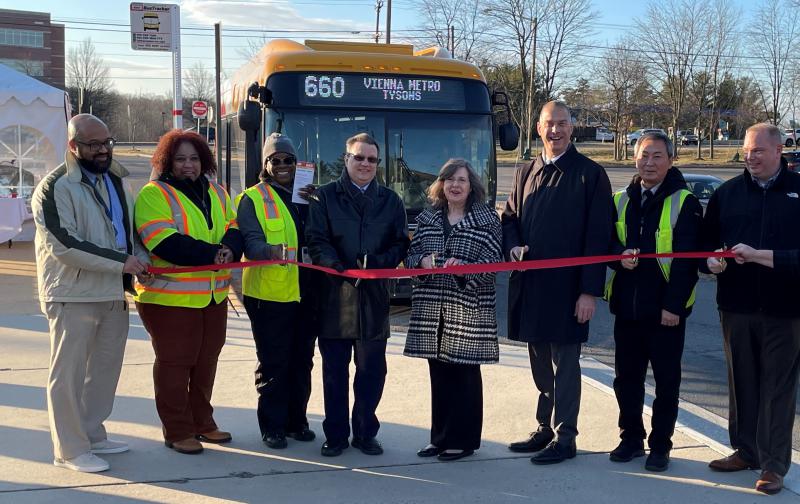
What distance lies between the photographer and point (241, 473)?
4637 millimetres

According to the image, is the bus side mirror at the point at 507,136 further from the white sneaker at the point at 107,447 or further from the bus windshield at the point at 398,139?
the white sneaker at the point at 107,447

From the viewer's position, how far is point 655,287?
4.73 meters

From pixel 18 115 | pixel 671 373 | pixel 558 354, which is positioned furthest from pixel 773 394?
pixel 18 115

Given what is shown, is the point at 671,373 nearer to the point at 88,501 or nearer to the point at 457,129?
the point at 88,501

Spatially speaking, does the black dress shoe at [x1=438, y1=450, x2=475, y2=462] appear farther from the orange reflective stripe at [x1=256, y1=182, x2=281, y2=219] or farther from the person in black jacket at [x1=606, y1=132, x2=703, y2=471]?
the orange reflective stripe at [x1=256, y1=182, x2=281, y2=219]

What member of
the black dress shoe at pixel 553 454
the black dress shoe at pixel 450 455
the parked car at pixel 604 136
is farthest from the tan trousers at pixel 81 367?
the parked car at pixel 604 136

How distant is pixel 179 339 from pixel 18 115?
1189cm

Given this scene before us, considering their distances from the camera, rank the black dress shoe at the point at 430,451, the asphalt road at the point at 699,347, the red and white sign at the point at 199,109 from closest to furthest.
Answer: the black dress shoe at the point at 430,451 → the asphalt road at the point at 699,347 → the red and white sign at the point at 199,109

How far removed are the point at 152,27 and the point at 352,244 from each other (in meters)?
10.8

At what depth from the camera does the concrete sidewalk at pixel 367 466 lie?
4391mm

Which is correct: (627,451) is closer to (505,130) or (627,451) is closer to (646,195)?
(646,195)

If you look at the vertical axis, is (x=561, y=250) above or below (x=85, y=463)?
above

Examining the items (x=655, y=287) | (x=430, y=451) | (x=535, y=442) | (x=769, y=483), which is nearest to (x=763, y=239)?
(x=655, y=287)

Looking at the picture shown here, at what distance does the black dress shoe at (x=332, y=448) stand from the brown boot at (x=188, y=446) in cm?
74
